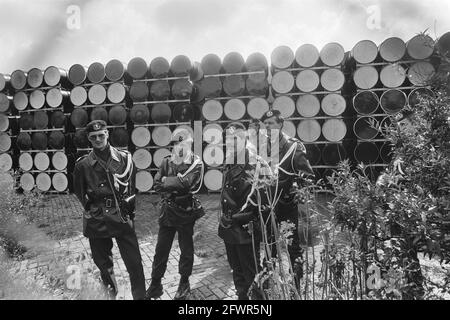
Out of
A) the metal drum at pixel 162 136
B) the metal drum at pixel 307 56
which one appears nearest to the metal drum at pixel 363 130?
the metal drum at pixel 307 56

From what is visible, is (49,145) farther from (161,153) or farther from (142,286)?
(142,286)

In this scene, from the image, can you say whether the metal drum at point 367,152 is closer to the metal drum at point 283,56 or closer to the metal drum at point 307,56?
the metal drum at point 307,56

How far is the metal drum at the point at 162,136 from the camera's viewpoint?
970 cm

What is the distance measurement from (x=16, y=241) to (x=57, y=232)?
103 centimetres

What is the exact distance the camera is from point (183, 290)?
3855mm

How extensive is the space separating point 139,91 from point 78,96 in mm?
2101

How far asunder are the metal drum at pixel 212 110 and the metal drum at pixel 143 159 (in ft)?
6.77

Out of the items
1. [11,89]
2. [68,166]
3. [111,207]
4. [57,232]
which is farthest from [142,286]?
[11,89]

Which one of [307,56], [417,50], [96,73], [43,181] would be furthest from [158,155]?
[417,50]

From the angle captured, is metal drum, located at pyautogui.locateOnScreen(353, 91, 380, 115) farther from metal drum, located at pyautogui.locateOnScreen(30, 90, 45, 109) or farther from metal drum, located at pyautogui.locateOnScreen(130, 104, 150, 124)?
metal drum, located at pyautogui.locateOnScreen(30, 90, 45, 109)

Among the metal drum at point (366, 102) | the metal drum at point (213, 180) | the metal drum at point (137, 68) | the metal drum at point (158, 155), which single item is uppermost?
the metal drum at point (137, 68)

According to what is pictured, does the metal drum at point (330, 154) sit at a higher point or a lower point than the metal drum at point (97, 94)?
lower
